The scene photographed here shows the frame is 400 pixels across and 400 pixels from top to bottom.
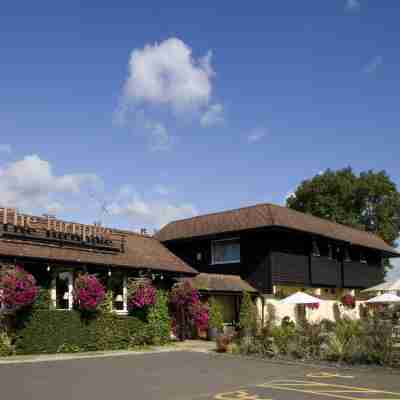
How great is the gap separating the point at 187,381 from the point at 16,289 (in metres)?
6.95

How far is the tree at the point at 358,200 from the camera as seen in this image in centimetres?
5088

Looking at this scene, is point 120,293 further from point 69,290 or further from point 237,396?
point 237,396

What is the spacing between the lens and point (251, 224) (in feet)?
94.6

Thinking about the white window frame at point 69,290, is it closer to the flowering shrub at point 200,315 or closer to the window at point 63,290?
the window at point 63,290

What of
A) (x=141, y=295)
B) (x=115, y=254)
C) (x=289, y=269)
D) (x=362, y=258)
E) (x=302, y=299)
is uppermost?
(x=362, y=258)

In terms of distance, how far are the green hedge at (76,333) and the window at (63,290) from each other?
0.60 meters

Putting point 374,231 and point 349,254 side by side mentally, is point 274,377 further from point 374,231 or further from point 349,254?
point 374,231

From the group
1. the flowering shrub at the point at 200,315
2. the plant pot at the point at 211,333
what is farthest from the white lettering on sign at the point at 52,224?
the plant pot at the point at 211,333

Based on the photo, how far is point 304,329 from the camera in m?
17.5

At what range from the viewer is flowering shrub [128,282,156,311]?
21484 millimetres

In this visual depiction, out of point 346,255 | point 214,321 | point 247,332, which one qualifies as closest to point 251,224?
point 214,321

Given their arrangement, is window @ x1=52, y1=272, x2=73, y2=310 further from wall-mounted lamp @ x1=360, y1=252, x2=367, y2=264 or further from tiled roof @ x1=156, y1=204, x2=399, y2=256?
wall-mounted lamp @ x1=360, y1=252, x2=367, y2=264

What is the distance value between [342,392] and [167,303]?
44.3ft

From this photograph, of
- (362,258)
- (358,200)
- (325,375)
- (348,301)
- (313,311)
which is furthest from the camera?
(358,200)
